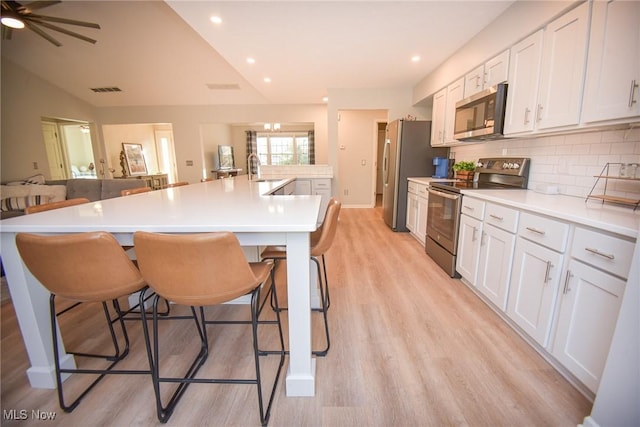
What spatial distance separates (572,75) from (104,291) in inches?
115

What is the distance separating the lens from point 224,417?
123cm

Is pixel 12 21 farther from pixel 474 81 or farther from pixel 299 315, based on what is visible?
pixel 474 81

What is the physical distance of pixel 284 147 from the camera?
31.9 feet

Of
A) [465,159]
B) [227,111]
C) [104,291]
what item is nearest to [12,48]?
[227,111]

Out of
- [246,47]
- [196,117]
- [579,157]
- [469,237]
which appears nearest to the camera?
[579,157]

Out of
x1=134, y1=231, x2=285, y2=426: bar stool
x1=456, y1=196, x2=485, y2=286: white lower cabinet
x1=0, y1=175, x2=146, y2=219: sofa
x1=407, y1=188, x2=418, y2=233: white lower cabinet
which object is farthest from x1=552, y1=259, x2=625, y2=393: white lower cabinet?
x1=0, y1=175, x2=146, y2=219: sofa

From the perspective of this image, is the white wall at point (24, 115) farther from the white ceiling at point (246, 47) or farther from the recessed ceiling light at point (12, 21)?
the recessed ceiling light at point (12, 21)

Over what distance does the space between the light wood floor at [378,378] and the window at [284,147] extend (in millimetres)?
8065

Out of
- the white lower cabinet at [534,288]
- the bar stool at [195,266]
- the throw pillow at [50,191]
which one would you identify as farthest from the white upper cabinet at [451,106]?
the throw pillow at [50,191]

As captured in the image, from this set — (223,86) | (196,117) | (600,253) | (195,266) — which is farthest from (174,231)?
(196,117)

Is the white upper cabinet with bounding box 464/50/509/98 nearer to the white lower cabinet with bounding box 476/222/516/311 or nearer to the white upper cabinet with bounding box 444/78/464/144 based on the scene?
the white upper cabinet with bounding box 444/78/464/144

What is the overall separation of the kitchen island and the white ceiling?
2.00 m

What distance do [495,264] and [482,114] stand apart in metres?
1.51

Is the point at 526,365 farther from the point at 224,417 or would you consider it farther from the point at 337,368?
the point at 224,417
